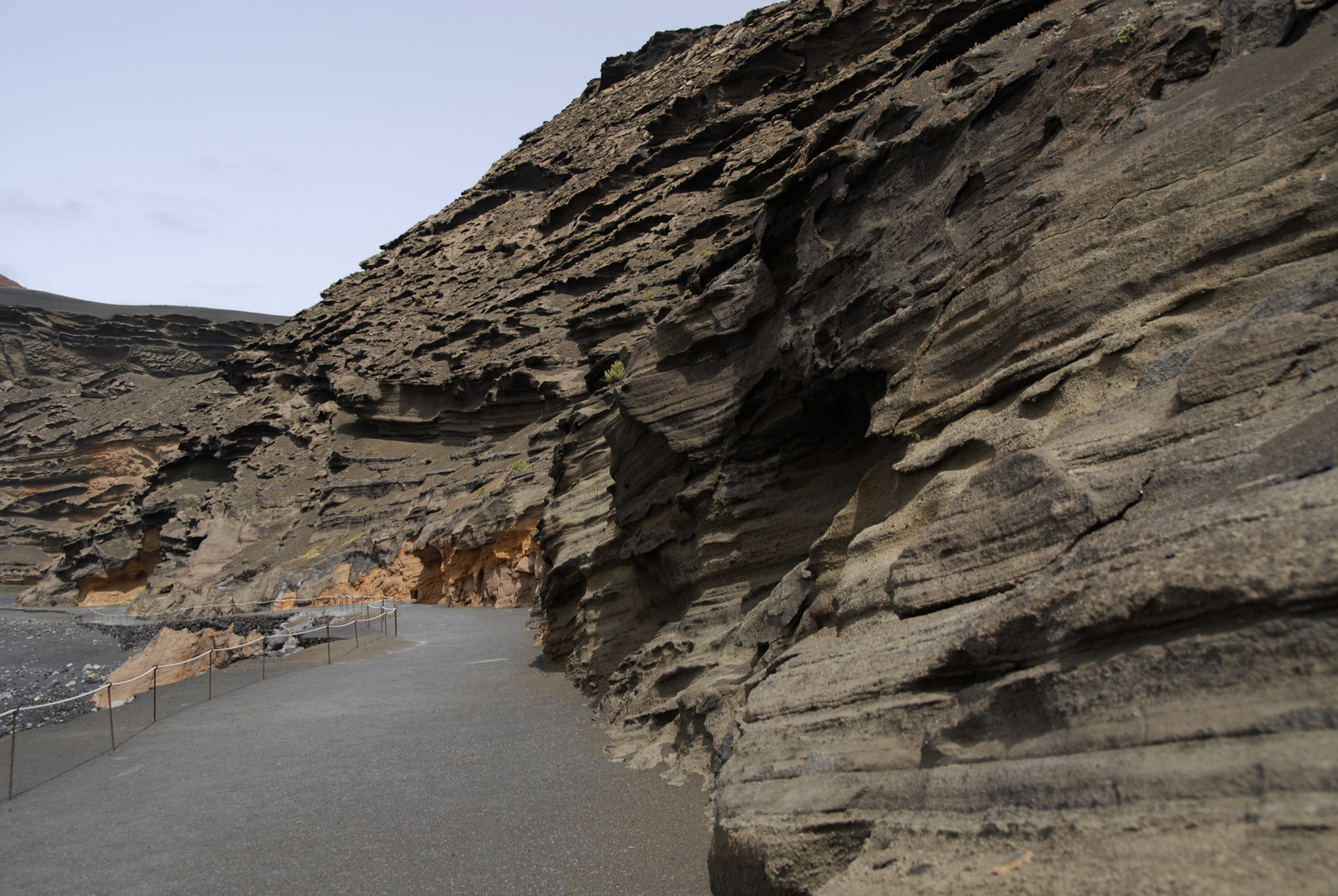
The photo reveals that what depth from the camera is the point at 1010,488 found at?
16.8 ft

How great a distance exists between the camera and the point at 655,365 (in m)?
13.6

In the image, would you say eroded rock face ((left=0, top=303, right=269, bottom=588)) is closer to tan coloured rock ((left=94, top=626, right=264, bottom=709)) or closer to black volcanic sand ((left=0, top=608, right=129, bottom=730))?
black volcanic sand ((left=0, top=608, right=129, bottom=730))

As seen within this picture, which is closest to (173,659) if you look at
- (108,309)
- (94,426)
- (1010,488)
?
(1010,488)

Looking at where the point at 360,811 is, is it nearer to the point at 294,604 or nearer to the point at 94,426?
the point at 294,604

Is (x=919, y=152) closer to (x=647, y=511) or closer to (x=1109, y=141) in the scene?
(x=1109, y=141)

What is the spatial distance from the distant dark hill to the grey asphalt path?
10712 cm

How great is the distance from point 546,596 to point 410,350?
43.3m

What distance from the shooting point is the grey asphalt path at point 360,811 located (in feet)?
22.7

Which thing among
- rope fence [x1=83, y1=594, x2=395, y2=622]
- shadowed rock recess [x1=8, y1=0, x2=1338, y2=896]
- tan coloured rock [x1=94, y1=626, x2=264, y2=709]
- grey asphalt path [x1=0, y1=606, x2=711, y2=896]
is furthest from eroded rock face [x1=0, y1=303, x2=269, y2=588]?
shadowed rock recess [x1=8, y1=0, x2=1338, y2=896]

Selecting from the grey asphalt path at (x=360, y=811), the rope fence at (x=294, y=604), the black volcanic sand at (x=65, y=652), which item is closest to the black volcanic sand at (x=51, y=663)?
the black volcanic sand at (x=65, y=652)

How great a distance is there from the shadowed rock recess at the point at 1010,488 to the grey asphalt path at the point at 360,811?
109 cm

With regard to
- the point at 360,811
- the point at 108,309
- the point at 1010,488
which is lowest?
the point at 360,811

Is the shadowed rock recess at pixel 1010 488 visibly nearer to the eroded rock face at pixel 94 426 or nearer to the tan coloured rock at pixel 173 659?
the tan coloured rock at pixel 173 659

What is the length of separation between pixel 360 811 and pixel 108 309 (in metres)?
131
